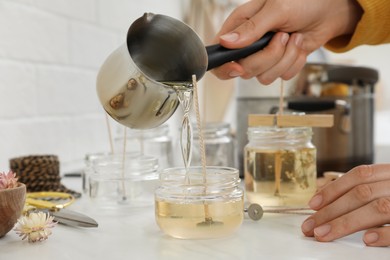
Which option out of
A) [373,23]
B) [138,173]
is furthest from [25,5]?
[373,23]

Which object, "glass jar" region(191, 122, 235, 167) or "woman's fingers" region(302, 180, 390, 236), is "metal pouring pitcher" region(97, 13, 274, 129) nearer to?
"woman's fingers" region(302, 180, 390, 236)

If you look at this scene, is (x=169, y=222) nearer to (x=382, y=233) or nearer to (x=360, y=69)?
(x=382, y=233)

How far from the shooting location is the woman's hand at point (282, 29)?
0.98m

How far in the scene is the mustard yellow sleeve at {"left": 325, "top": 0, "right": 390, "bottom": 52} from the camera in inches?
43.4

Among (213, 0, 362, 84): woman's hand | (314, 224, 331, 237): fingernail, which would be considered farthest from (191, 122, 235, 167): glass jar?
(314, 224, 331, 237): fingernail

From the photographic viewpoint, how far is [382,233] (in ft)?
2.27

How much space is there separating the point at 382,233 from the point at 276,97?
76 cm

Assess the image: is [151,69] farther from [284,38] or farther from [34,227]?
[284,38]

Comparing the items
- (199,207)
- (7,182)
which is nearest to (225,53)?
(199,207)

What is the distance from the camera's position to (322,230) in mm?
728

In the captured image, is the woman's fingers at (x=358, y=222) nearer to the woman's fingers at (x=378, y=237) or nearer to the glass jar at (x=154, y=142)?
the woman's fingers at (x=378, y=237)

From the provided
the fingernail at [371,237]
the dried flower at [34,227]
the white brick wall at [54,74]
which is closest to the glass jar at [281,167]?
the fingernail at [371,237]

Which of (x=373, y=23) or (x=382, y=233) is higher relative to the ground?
(x=373, y=23)

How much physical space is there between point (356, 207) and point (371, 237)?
6cm
